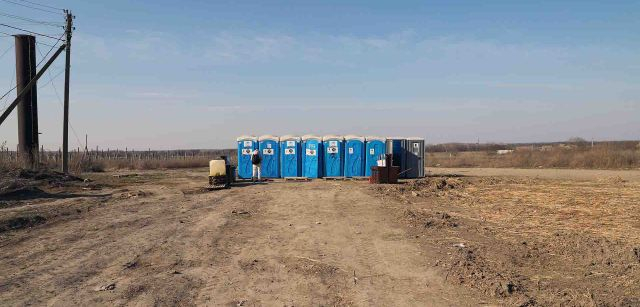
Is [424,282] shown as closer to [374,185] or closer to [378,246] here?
[378,246]

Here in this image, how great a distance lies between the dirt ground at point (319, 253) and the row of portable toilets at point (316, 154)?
500 inches

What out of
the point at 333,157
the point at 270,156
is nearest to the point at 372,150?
Result: the point at 333,157

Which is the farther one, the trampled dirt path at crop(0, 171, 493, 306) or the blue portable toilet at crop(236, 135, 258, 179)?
the blue portable toilet at crop(236, 135, 258, 179)

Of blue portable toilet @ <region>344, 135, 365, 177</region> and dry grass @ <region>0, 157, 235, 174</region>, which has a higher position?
blue portable toilet @ <region>344, 135, 365, 177</region>

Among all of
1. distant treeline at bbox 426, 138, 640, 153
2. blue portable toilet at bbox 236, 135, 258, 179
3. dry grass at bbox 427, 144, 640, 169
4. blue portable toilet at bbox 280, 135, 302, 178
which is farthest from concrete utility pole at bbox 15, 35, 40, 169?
distant treeline at bbox 426, 138, 640, 153

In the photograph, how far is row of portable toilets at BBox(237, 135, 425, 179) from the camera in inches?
1233

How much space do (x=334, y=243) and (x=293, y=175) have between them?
20.6 metres

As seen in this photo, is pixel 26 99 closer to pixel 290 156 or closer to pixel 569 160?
pixel 290 156

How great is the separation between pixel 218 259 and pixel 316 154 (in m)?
22.1

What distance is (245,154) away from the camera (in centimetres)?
3108

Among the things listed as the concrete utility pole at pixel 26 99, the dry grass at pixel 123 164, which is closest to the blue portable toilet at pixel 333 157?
the concrete utility pole at pixel 26 99

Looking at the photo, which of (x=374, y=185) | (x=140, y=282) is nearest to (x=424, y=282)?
(x=140, y=282)

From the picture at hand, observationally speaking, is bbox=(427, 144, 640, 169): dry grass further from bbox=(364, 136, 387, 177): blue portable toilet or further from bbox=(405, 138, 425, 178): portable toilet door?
bbox=(364, 136, 387, 177): blue portable toilet

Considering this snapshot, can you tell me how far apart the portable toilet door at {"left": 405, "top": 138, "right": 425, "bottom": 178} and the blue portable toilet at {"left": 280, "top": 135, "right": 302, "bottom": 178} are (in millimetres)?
6562
